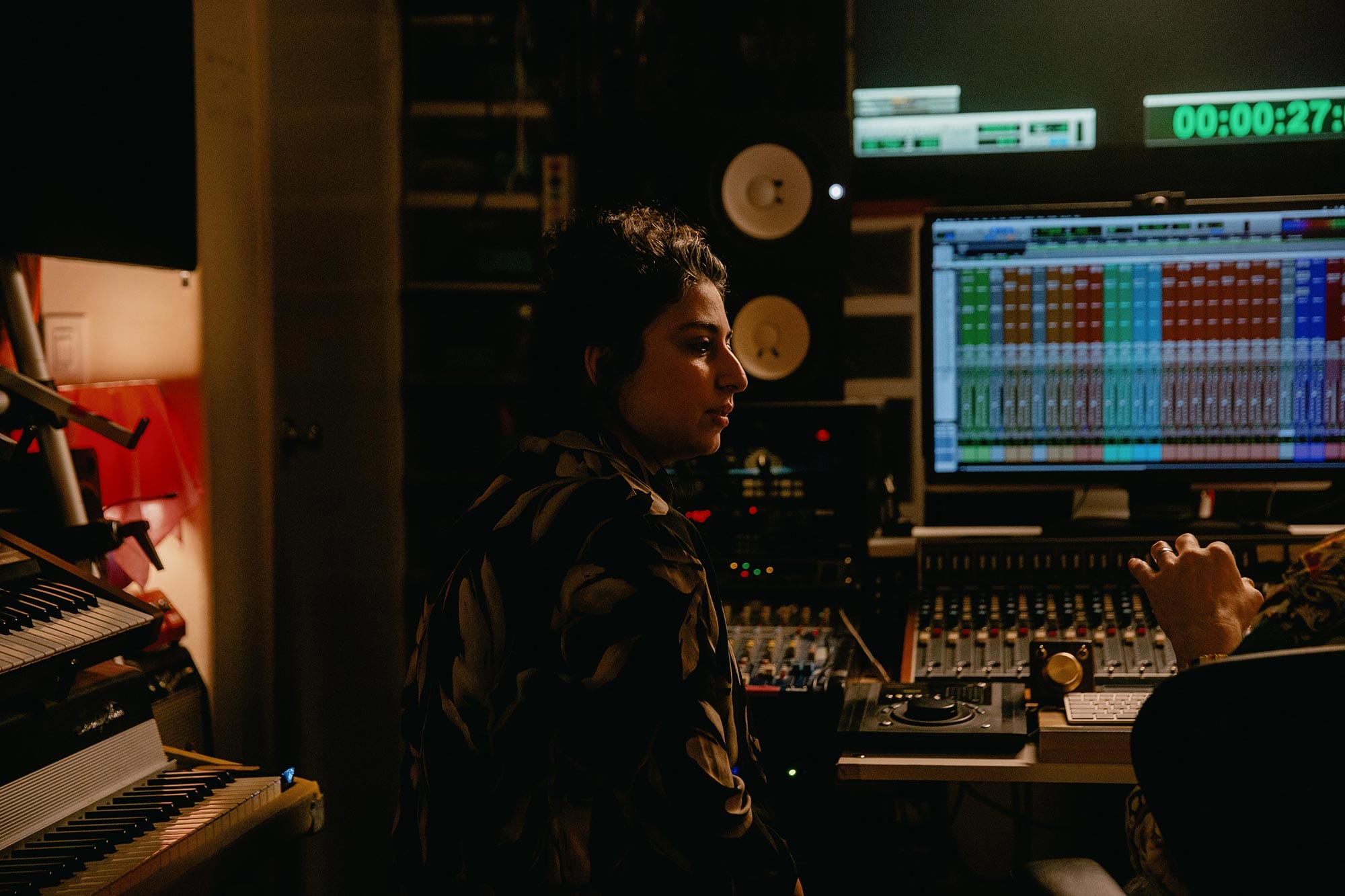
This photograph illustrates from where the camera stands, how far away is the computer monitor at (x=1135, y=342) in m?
1.95

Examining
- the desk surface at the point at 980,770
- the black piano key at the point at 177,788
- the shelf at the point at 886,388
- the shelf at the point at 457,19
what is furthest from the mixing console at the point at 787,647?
the shelf at the point at 457,19

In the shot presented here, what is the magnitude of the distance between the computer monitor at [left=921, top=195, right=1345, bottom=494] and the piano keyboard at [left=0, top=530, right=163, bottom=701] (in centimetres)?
127

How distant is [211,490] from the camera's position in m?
2.21

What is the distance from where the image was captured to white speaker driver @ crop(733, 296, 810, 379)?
207 cm

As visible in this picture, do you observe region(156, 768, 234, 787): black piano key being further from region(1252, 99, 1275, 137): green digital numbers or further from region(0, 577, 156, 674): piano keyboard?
region(1252, 99, 1275, 137): green digital numbers

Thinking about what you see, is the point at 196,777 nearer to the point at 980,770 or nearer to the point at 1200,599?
the point at 980,770

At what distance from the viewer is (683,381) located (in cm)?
134

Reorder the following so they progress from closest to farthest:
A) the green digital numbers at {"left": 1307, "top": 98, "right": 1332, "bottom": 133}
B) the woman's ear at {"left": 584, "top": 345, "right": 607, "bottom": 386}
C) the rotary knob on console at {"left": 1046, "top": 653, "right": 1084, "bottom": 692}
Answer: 1. the woman's ear at {"left": 584, "top": 345, "right": 607, "bottom": 386}
2. the rotary knob on console at {"left": 1046, "top": 653, "right": 1084, "bottom": 692}
3. the green digital numbers at {"left": 1307, "top": 98, "right": 1332, "bottom": 133}

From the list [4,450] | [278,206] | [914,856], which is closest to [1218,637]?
[914,856]

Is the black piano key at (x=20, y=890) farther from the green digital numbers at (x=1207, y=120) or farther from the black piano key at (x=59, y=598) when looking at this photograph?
the green digital numbers at (x=1207, y=120)

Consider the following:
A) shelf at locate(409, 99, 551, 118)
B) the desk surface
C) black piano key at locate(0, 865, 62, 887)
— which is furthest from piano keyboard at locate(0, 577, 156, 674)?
shelf at locate(409, 99, 551, 118)

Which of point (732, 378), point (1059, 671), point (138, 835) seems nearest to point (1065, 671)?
point (1059, 671)

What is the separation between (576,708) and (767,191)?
3.87 feet

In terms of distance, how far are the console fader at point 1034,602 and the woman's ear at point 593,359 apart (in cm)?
73
